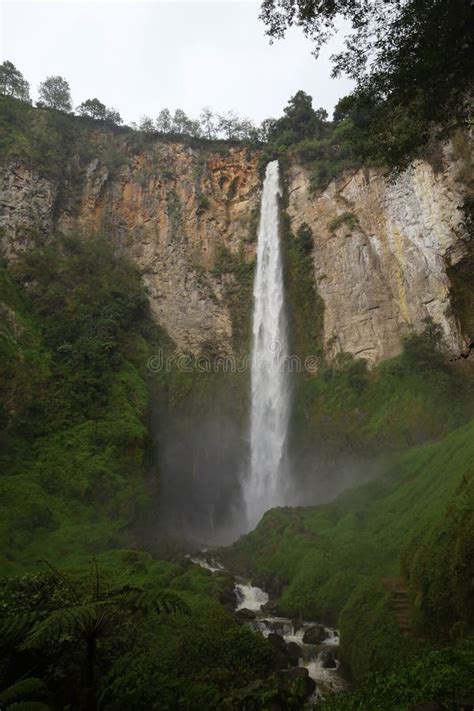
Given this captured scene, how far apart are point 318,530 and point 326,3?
15.6 metres

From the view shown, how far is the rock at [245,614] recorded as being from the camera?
12323 millimetres

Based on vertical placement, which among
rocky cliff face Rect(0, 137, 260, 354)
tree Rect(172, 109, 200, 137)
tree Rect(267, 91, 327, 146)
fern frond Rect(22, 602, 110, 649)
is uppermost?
tree Rect(172, 109, 200, 137)

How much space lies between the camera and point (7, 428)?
19344 mm

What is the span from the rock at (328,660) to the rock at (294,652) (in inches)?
19.0

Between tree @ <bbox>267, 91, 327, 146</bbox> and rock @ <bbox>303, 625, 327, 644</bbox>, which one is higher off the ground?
tree @ <bbox>267, 91, 327, 146</bbox>

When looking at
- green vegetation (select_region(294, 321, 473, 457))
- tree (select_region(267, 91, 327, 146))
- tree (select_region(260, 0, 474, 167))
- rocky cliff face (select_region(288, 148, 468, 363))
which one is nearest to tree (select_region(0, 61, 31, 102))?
tree (select_region(267, 91, 327, 146))

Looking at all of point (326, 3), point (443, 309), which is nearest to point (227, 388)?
point (443, 309)

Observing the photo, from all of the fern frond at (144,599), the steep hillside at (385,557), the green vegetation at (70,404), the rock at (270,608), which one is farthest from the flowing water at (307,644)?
the green vegetation at (70,404)

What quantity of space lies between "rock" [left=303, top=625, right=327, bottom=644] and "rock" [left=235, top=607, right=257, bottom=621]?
5.57 feet

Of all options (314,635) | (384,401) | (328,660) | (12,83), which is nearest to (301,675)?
(328,660)

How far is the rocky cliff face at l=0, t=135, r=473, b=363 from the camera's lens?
25.1 metres

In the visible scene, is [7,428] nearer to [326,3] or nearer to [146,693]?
[146,693]

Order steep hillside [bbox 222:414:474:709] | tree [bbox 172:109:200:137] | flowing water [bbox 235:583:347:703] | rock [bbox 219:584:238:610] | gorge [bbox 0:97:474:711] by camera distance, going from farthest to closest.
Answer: tree [bbox 172:109:200:137] → rock [bbox 219:584:238:610] → flowing water [bbox 235:583:347:703] → steep hillside [bbox 222:414:474:709] → gorge [bbox 0:97:474:711]

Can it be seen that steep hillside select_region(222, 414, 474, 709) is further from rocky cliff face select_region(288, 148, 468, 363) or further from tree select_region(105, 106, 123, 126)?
tree select_region(105, 106, 123, 126)
